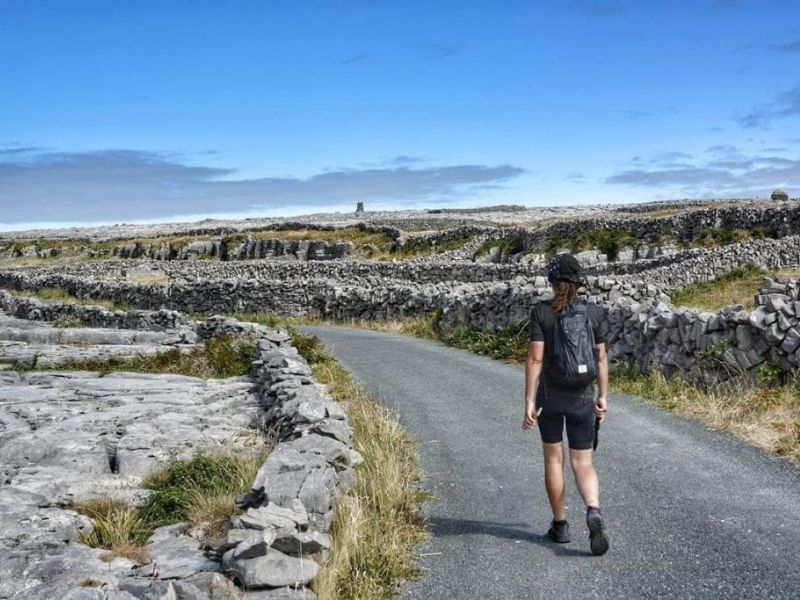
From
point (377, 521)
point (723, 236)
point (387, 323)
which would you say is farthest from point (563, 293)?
point (723, 236)

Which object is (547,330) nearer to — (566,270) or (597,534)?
(566,270)

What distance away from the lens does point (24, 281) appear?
52.0 meters

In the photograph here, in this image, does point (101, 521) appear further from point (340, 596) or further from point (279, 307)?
point (279, 307)

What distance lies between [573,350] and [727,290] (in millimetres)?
25267

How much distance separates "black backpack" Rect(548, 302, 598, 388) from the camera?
7383 millimetres

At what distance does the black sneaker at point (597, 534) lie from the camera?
23.5ft

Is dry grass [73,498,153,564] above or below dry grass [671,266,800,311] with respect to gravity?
below

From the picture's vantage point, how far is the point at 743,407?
12.2 metres

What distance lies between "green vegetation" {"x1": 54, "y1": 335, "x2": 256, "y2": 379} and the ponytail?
12.1 m

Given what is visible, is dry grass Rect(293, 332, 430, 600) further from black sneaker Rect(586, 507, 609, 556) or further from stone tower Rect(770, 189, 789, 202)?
stone tower Rect(770, 189, 789, 202)

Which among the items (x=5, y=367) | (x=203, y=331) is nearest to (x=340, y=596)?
(x=5, y=367)

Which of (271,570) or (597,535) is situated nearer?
(271,570)

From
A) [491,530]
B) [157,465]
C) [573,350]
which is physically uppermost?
[573,350]

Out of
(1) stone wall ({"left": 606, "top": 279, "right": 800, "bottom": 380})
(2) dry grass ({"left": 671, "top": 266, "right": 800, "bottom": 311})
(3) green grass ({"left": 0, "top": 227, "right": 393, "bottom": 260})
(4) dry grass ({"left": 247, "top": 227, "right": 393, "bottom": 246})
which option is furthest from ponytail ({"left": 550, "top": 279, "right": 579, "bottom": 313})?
(4) dry grass ({"left": 247, "top": 227, "right": 393, "bottom": 246})
